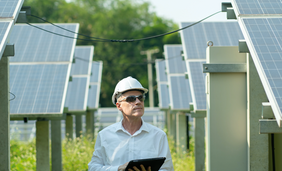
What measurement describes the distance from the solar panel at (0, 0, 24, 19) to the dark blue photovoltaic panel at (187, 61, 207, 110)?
4.81 m

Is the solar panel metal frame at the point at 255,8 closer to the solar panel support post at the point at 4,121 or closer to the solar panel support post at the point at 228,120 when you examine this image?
the solar panel support post at the point at 228,120

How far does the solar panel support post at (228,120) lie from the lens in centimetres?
685

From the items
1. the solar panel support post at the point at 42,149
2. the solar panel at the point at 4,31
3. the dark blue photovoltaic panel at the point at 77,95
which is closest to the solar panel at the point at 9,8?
the solar panel at the point at 4,31

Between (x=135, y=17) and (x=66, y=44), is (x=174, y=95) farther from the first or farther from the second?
(x=135, y=17)

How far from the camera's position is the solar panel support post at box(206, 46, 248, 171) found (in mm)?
6852

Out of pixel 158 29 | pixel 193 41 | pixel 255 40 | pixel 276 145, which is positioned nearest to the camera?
pixel 255 40

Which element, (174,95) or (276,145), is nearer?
(276,145)

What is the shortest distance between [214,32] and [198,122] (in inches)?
123

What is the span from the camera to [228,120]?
6.91 meters

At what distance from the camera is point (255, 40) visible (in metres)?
5.20

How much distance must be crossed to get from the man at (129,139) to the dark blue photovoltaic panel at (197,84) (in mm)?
5023

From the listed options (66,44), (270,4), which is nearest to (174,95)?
(66,44)

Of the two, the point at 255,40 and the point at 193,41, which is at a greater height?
the point at 193,41

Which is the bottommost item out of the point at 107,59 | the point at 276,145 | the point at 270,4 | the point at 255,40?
the point at 276,145
